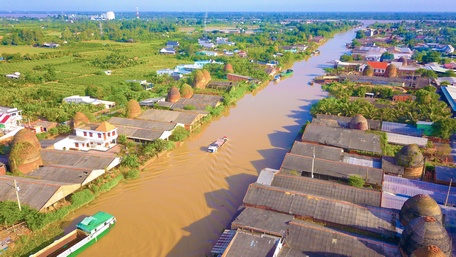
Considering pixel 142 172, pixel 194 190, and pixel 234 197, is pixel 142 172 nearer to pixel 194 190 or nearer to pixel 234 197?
pixel 194 190

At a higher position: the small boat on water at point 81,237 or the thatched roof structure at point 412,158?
the thatched roof structure at point 412,158

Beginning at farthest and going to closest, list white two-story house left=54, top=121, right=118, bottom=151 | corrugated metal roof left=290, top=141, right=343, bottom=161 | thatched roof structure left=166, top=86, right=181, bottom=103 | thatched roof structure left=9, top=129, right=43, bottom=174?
thatched roof structure left=166, top=86, right=181, bottom=103 → white two-story house left=54, top=121, right=118, bottom=151 → corrugated metal roof left=290, top=141, right=343, bottom=161 → thatched roof structure left=9, top=129, right=43, bottom=174

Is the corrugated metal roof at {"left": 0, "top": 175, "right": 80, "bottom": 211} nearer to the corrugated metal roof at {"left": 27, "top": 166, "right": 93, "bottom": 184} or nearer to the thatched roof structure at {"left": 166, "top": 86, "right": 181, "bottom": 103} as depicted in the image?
the corrugated metal roof at {"left": 27, "top": 166, "right": 93, "bottom": 184}

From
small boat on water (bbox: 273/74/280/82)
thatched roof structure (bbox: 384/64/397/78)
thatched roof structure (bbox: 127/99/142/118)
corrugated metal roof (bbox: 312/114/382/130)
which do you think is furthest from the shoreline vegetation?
thatched roof structure (bbox: 384/64/397/78)

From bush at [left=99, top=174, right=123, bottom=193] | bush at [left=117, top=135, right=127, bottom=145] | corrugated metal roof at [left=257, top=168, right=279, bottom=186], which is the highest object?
corrugated metal roof at [left=257, top=168, right=279, bottom=186]

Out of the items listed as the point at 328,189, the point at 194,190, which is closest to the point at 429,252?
the point at 328,189

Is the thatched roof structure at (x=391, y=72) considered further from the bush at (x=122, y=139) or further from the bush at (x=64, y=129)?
the bush at (x=64, y=129)

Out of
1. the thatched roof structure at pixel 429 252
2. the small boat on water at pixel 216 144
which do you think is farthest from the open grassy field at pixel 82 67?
the thatched roof structure at pixel 429 252
